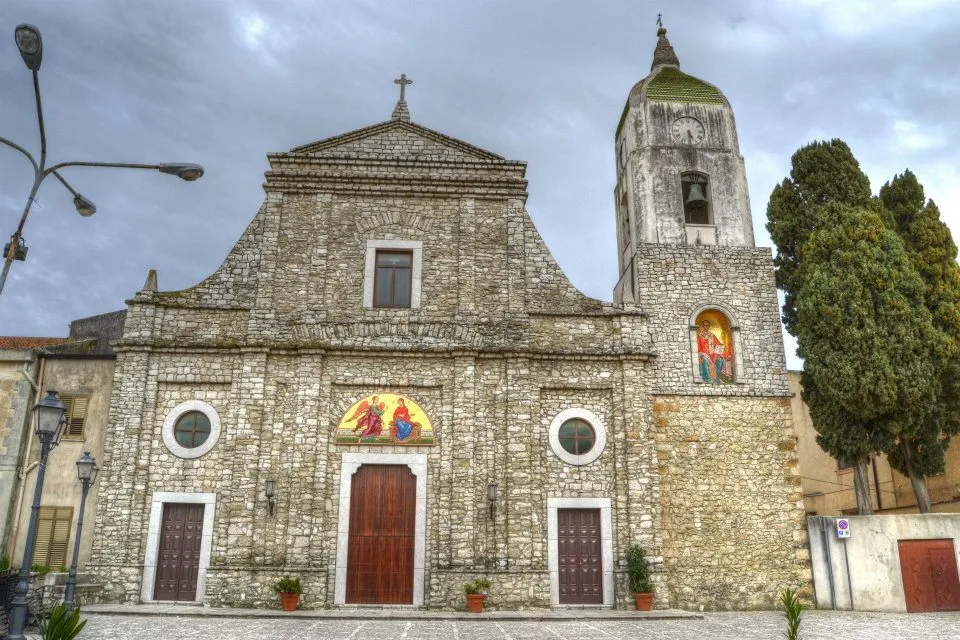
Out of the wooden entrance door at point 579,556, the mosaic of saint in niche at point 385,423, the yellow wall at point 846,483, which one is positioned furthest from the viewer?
the yellow wall at point 846,483

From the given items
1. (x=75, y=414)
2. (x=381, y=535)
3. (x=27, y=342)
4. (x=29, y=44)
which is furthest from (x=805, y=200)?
(x=27, y=342)

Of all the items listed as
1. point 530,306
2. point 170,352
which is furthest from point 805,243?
point 170,352

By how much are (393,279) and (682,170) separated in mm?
8789

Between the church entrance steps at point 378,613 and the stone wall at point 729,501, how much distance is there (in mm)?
1496

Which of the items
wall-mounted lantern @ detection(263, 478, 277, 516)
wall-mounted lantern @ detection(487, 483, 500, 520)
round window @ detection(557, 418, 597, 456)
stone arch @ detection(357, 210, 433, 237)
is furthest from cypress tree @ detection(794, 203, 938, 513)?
wall-mounted lantern @ detection(263, 478, 277, 516)

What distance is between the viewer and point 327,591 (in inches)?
640

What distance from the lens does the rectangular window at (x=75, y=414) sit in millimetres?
17781

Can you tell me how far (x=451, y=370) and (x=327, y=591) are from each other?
19.4ft

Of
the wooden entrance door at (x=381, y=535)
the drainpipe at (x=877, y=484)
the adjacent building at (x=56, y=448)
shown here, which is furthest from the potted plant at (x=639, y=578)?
the adjacent building at (x=56, y=448)

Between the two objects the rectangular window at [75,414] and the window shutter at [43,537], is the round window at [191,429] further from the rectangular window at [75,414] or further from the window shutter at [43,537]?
the window shutter at [43,537]

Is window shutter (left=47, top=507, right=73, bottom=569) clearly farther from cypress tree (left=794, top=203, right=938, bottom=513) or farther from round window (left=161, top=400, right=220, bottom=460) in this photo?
cypress tree (left=794, top=203, right=938, bottom=513)

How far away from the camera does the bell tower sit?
20.0 m

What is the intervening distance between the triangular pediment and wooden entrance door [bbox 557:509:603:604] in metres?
9.87

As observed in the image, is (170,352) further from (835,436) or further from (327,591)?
(835,436)
